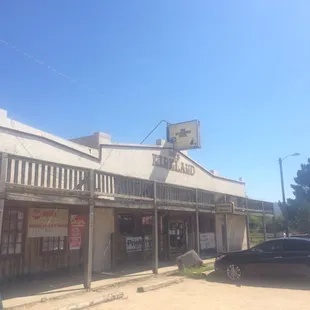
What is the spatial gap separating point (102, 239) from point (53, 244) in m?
2.27

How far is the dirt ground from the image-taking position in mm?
8688

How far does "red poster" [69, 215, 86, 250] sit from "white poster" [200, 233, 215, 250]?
380 inches

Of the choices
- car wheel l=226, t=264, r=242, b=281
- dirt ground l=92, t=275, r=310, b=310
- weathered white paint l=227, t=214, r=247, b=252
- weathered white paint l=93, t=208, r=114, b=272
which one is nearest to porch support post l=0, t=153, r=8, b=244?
dirt ground l=92, t=275, r=310, b=310

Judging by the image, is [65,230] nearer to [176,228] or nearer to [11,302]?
[11,302]

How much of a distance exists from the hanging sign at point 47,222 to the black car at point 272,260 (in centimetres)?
574

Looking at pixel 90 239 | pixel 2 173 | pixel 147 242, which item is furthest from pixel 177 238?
pixel 2 173

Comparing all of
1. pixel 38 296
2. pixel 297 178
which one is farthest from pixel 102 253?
pixel 297 178

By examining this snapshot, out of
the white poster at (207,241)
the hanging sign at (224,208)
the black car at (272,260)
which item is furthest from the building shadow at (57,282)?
the white poster at (207,241)

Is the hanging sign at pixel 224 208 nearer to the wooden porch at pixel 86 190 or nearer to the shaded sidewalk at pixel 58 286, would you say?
the wooden porch at pixel 86 190

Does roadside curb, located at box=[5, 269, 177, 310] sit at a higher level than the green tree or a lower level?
lower

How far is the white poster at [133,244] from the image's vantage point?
16.3 m

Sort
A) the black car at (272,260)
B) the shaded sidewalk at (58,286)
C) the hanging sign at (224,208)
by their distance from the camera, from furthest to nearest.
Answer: the hanging sign at (224,208) < the black car at (272,260) < the shaded sidewalk at (58,286)

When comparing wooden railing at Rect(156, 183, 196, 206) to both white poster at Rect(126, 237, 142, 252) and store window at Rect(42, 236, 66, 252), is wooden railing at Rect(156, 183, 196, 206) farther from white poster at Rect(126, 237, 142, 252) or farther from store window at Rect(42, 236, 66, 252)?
store window at Rect(42, 236, 66, 252)

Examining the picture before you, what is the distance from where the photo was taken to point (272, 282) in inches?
468
